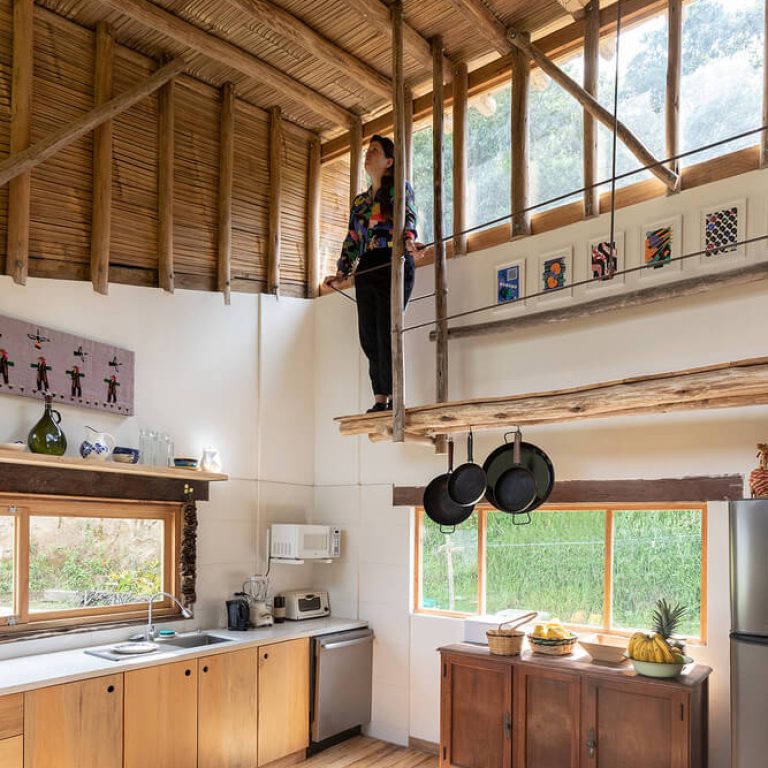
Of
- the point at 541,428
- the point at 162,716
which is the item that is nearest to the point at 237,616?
the point at 162,716

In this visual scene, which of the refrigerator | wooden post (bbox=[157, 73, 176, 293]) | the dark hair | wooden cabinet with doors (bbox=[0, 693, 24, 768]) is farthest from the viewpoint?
wooden post (bbox=[157, 73, 176, 293])

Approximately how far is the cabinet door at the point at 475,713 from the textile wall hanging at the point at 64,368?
2539 millimetres

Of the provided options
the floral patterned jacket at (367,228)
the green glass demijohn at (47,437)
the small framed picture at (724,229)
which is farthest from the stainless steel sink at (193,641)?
the small framed picture at (724,229)

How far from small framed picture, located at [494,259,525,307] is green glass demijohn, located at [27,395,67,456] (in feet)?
8.90

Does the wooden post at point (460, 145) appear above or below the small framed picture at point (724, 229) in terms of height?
above

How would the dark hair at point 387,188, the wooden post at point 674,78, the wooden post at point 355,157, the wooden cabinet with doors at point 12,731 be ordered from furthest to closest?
the wooden post at point 355,157, the dark hair at point 387,188, the wooden post at point 674,78, the wooden cabinet with doors at point 12,731

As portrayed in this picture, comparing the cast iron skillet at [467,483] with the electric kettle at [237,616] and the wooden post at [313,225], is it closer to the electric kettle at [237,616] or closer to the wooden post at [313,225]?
the electric kettle at [237,616]

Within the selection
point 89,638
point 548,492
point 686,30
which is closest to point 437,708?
point 548,492

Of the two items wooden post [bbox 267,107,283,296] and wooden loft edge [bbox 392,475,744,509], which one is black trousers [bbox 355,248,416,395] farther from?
wooden loft edge [bbox 392,475,744,509]

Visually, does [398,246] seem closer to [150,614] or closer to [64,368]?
[64,368]

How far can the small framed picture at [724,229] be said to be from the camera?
13.1 feet

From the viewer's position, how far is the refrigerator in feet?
10.5

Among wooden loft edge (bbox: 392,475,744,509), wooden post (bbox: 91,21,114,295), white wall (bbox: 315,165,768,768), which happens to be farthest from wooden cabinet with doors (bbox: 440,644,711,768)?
wooden post (bbox: 91,21,114,295)

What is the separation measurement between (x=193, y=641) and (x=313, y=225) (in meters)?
3.16
